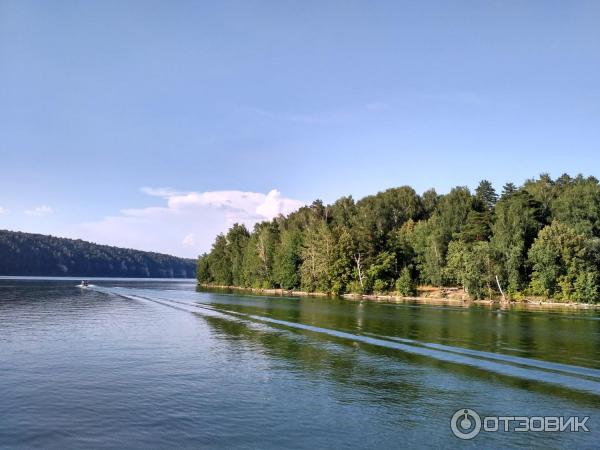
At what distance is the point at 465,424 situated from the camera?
20.1 m

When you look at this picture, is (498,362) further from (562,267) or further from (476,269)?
(476,269)

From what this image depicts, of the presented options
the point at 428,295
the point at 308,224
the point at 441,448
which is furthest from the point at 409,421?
the point at 308,224

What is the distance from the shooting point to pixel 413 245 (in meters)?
131

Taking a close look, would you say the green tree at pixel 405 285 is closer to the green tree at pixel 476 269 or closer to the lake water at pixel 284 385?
the green tree at pixel 476 269

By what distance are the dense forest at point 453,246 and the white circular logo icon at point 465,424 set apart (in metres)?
84.5

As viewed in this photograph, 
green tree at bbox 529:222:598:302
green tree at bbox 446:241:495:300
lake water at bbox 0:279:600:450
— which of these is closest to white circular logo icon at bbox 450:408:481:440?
Answer: lake water at bbox 0:279:600:450

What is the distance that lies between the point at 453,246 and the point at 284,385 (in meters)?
97.5

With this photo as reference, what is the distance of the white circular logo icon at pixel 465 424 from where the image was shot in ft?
62.4

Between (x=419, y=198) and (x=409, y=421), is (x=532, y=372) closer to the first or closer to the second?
(x=409, y=421)

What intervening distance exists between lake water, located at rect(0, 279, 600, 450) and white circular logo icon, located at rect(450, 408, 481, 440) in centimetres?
40

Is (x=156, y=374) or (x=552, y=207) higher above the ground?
(x=552, y=207)

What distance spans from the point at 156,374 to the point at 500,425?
18648 mm

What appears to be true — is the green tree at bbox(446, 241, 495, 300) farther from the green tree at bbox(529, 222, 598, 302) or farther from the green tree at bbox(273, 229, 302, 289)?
the green tree at bbox(273, 229, 302, 289)

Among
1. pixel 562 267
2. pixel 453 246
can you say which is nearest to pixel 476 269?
pixel 453 246
